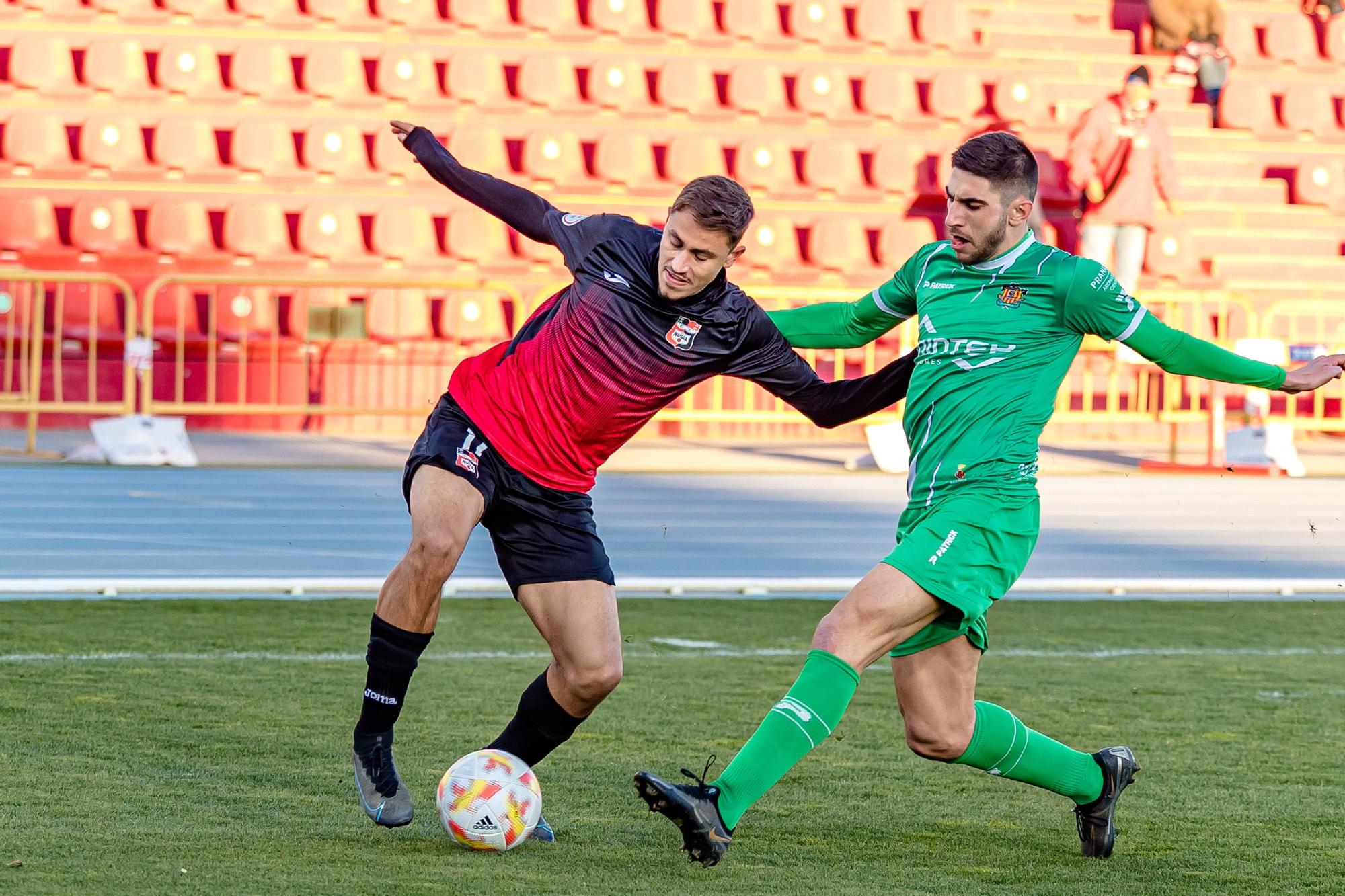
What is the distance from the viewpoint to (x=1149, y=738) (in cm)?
513

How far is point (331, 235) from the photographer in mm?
13992

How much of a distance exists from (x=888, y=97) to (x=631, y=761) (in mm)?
12055

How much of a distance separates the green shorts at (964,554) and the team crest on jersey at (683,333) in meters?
0.63

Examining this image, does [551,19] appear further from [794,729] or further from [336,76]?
[794,729]

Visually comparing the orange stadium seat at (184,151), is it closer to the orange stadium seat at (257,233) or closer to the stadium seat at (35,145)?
the orange stadium seat at (257,233)

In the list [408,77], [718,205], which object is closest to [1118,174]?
[408,77]

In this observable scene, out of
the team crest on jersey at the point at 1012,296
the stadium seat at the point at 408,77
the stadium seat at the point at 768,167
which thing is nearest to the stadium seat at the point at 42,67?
the stadium seat at the point at 408,77

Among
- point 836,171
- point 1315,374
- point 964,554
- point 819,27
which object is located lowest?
point 964,554

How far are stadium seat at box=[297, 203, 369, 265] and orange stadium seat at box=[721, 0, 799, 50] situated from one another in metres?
4.24

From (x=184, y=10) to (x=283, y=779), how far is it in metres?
12.2

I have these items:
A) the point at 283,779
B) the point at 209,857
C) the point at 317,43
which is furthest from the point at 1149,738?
the point at 317,43

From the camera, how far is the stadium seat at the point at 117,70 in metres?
14.5

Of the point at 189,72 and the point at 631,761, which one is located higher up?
the point at 189,72

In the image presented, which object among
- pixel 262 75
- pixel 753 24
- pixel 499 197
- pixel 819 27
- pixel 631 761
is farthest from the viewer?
pixel 819 27
